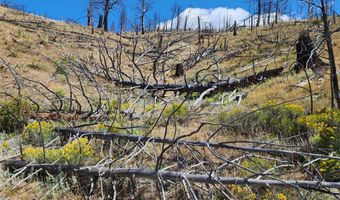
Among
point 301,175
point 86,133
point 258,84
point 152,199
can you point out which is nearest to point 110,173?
point 152,199

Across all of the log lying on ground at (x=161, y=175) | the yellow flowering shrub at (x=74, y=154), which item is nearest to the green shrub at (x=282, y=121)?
the log lying on ground at (x=161, y=175)

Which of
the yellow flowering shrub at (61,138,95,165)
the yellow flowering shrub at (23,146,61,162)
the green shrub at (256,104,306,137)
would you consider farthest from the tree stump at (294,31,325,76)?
the yellow flowering shrub at (23,146,61,162)

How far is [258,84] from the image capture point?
12.1 meters

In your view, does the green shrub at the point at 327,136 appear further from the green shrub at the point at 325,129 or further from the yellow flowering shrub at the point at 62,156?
the yellow flowering shrub at the point at 62,156

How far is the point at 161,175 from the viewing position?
3.43 metres

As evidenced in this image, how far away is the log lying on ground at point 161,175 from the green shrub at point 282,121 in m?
2.46

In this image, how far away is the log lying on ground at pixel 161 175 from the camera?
3262 millimetres

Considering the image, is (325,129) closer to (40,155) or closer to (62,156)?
(62,156)

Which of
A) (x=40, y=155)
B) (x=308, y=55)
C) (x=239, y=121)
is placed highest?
(x=308, y=55)

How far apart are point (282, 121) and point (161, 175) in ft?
10.9

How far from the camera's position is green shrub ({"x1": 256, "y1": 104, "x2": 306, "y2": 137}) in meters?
5.94

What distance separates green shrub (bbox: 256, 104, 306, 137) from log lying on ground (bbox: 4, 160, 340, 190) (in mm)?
2463

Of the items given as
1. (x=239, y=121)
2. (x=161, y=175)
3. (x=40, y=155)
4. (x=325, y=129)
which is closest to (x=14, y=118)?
(x=40, y=155)

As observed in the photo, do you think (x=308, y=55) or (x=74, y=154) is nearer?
(x=74, y=154)
